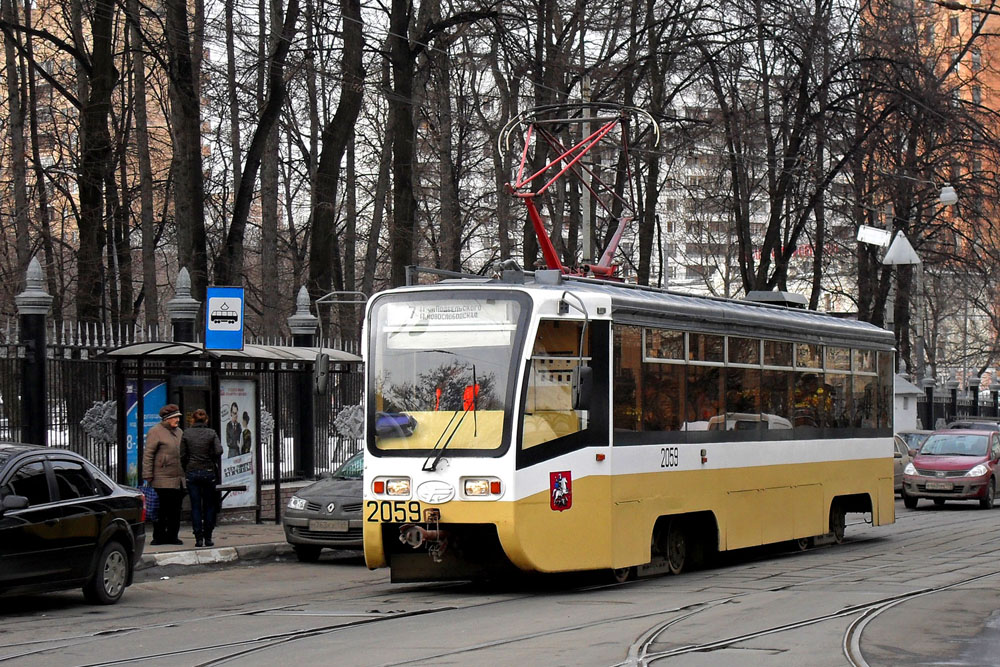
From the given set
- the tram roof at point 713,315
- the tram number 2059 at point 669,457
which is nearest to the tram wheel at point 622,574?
the tram number 2059 at point 669,457

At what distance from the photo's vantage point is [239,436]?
67.1 ft

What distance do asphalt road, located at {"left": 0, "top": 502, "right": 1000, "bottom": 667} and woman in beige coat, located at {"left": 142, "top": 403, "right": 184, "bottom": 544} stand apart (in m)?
1.33

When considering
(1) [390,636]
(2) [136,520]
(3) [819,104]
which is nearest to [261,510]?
(2) [136,520]

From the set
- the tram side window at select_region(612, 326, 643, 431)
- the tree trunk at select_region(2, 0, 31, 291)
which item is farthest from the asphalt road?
the tree trunk at select_region(2, 0, 31, 291)

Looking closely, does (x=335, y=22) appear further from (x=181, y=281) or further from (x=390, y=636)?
(x=390, y=636)

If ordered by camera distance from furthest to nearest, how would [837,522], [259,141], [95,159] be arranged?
[95,159] → [259,141] → [837,522]

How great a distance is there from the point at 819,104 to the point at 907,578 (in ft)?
65.4

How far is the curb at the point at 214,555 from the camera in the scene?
16641 mm

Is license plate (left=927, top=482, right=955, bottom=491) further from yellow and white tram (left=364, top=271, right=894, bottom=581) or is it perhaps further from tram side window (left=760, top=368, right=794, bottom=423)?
yellow and white tram (left=364, top=271, right=894, bottom=581)

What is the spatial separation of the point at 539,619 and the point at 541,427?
6.76 feet

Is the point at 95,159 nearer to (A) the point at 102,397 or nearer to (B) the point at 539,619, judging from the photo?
(A) the point at 102,397

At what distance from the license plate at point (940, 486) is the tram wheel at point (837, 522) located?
32.0 ft

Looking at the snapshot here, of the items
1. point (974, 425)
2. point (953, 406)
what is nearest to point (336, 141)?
point (974, 425)

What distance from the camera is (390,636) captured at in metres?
10.6
